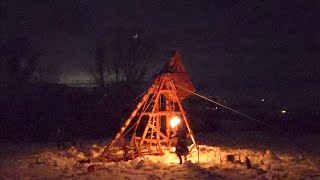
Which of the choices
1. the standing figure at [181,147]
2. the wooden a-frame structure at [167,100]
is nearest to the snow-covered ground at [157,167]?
the standing figure at [181,147]

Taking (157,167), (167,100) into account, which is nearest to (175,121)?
(167,100)

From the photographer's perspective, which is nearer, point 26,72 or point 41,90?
point 41,90

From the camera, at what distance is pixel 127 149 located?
1502 cm

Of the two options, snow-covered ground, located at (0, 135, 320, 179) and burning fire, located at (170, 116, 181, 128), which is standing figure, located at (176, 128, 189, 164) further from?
burning fire, located at (170, 116, 181, 128)

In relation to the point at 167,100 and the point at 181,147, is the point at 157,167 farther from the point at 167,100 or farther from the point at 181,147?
the point at 167,100

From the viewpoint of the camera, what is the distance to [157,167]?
13.3 metres

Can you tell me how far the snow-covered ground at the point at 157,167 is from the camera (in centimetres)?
1206

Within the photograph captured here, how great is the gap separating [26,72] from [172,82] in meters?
20.4

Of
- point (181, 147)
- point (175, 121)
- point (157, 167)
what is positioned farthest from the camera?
point (175, 121)

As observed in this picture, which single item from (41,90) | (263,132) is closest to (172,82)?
(263,132)

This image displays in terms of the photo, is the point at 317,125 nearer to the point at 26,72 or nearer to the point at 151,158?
the point at 151,158

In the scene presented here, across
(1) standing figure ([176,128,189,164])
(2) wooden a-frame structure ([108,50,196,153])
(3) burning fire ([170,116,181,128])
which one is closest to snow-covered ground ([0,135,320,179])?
(1) standing figure ([176,128,189,164])

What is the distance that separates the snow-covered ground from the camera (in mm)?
12062

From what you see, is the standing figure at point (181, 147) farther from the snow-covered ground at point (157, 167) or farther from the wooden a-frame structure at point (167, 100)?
the wooden a-frame structure at point (167, 100)
